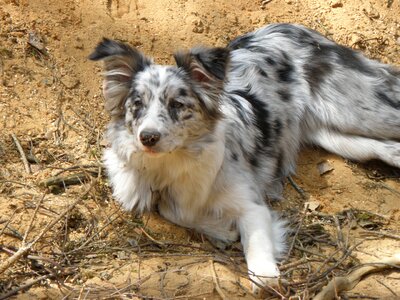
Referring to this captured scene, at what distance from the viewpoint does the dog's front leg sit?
5.23m

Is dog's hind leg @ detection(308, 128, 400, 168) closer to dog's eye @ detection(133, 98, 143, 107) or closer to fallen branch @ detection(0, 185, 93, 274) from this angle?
dog's eye @ detection(133, 98, 143, 107)

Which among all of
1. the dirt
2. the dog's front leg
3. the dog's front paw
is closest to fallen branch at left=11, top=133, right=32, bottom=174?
the dirt

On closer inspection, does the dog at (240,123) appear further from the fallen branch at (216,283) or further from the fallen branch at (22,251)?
the fallen branch at (22,251)

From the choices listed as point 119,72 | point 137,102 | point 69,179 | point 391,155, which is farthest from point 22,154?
point 391,155

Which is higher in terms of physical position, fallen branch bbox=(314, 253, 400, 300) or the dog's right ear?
the dog's right ear

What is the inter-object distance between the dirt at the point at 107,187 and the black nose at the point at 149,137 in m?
0.72

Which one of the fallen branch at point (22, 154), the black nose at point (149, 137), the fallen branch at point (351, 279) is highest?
the black nose at point (149, 137)

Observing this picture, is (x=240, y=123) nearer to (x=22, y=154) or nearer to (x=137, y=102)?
(x=137, y=102)

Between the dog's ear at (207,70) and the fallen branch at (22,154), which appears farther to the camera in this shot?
the fallen branch at (22,154)

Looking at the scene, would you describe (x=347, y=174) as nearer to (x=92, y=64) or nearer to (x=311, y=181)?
(x=311, y=181)

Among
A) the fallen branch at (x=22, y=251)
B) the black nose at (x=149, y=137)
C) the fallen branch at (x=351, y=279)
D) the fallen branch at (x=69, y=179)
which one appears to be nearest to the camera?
the fallen branch at (x=22, y=251)

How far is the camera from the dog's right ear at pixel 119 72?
5.63 meters

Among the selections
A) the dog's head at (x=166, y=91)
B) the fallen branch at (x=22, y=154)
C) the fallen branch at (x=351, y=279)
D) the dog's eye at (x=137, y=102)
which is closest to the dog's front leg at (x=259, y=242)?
the fallen branch at (x=351, y=279)

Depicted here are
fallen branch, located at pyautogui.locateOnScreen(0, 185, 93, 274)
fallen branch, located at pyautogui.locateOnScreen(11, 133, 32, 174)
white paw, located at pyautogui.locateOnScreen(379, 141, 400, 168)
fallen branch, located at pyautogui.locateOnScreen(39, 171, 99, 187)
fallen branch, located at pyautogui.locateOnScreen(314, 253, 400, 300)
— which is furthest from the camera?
white paw, located at pyautogui.locateOnScreen(379, 141, 400, 168)
